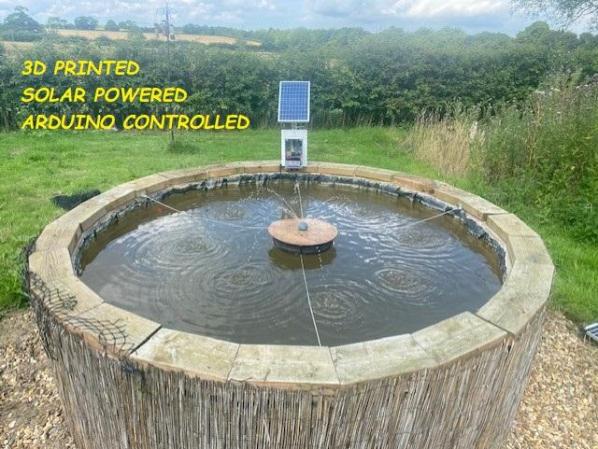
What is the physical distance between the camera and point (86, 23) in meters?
18.6

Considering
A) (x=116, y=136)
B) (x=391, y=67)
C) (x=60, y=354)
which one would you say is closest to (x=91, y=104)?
(x=116, y=136)

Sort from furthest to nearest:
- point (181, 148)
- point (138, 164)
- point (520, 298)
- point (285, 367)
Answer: point (181, 148)
point (138, 164)
point (520, 298)
point (285, 367)

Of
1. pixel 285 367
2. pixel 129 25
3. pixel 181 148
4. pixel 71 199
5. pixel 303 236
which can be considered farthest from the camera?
pixel 129 25

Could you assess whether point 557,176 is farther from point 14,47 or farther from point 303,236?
point 14,47

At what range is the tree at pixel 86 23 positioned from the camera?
1765 cm

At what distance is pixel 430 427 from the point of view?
185 cm

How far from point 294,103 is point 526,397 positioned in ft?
11.2

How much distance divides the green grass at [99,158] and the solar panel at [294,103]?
2.06m

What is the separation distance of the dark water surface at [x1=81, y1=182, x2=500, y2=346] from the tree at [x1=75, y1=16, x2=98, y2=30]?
Answer: 702 inches

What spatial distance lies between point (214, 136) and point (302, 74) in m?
3.03

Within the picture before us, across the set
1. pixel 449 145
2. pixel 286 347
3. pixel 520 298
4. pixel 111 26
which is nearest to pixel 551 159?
pixel 449 145

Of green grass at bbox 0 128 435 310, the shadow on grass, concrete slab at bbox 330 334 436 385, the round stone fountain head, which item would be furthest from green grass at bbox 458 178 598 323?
the shadow on grass

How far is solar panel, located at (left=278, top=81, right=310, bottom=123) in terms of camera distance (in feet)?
14.4

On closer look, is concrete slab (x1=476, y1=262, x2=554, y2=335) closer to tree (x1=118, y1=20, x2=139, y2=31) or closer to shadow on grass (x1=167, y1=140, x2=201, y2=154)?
shadow on grass (x1=167, y1=140, x2=201, y2=154)
